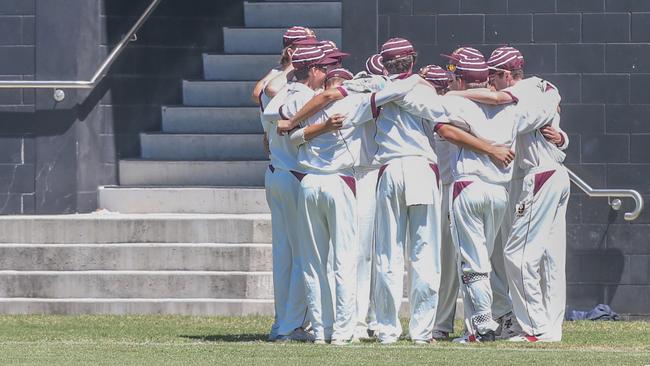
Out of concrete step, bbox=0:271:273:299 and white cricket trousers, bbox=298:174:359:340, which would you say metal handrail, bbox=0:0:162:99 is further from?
white cricket trousers, bbox=298:174:359:340

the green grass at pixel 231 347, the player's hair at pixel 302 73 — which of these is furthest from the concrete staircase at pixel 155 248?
the player's hair at pixel 302 73

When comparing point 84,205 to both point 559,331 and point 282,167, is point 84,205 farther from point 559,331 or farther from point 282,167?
point 559,331

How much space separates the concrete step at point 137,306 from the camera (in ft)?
43.7

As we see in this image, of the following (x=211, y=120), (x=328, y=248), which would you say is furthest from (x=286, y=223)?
(x=211, y=120)

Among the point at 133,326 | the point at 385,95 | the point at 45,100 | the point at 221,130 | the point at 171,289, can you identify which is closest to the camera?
the point at 385,95

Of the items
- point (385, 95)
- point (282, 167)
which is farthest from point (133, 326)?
point (385, 95)

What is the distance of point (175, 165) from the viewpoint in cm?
1514

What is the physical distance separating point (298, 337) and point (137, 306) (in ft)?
8.65

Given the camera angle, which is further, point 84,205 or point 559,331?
→ point 84,205

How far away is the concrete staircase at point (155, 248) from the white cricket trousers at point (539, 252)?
2.79m

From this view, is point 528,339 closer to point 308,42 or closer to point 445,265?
point 445,265

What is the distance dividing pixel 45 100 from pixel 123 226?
1.54m

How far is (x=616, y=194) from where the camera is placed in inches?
539

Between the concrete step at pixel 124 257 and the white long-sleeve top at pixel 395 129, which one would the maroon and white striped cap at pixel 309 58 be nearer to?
the white long-sleeve top at pixel 395 129
